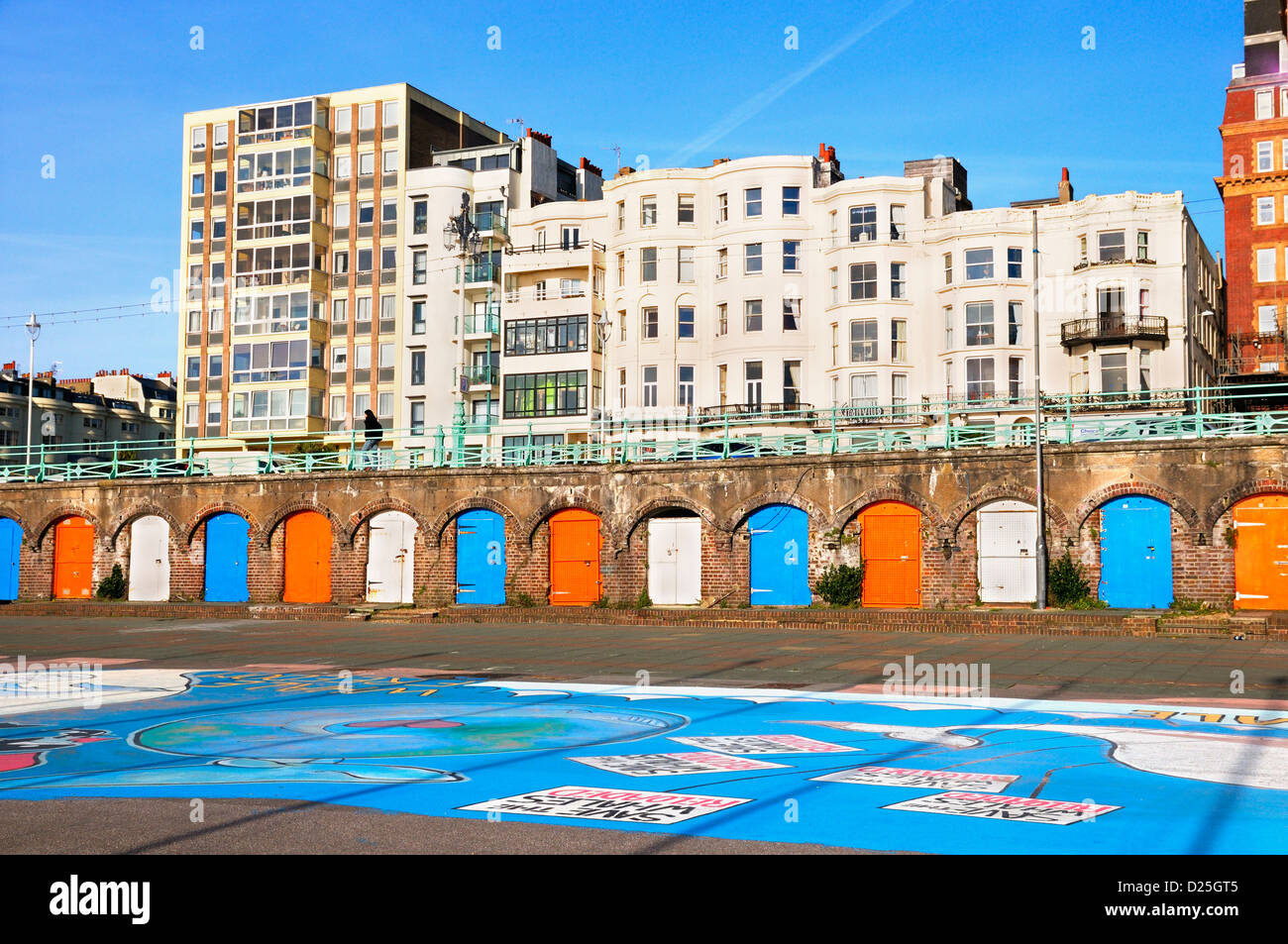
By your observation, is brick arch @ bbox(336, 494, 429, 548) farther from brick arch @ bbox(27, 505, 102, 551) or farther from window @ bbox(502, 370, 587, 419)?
window @ bbox(502, 370, 587, 419)

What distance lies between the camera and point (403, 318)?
202ft

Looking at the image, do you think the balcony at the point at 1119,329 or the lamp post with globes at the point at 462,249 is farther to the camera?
the lamp post with globes at the point at 462,249

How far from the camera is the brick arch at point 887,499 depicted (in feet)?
99.3

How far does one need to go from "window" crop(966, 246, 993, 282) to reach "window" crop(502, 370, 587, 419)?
1811 centimetres

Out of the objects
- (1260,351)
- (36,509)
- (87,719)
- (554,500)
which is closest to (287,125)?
(36,509)

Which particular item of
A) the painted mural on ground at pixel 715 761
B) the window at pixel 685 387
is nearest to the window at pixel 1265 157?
the window at pixel 685 387

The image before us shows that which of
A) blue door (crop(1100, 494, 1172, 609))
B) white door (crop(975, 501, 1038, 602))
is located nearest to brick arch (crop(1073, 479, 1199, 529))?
blue door (crop(1100, 494, 1172, 609))

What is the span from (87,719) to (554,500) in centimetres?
2193

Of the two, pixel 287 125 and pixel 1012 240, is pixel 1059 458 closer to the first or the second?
pixel 1012 240

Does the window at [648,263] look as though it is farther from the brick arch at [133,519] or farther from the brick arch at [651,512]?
the brick arch at [133,519]

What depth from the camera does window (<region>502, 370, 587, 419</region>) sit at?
56.1 m

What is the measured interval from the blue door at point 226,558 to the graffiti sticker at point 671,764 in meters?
31.0

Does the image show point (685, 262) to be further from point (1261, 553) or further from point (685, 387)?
point (1261, 553)

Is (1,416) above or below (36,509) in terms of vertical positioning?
above
